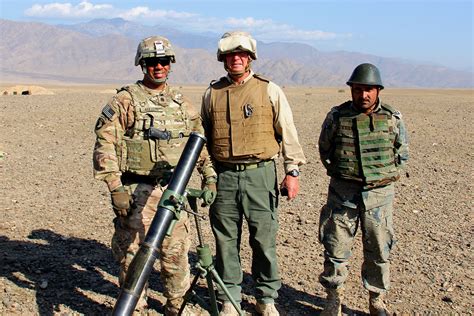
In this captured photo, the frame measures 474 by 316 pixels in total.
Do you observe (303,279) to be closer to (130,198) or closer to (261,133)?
(261,133)

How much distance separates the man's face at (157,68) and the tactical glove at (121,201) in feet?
2.76

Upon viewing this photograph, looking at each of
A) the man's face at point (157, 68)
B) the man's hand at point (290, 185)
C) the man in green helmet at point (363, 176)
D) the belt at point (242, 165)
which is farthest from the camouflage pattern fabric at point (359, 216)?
the man's face at point (157, 68)

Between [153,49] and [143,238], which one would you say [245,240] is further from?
[153,49]

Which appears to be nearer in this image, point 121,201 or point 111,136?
point 121,201

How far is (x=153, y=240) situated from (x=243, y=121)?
4.71ft

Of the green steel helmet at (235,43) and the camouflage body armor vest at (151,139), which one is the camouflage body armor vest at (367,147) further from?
the camouflage body armor vest at (151,139)

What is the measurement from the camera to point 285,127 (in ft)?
14.6

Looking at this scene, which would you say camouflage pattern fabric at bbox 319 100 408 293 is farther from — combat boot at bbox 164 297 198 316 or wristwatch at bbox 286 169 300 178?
combat boot at bbox 164 297 198 316

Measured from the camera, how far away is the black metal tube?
125 inches

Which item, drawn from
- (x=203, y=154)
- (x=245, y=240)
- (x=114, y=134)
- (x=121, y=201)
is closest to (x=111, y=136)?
(x=114, y=134)

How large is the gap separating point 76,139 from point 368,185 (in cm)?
1037

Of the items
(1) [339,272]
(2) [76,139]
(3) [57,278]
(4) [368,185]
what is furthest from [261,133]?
(2) [76,139]

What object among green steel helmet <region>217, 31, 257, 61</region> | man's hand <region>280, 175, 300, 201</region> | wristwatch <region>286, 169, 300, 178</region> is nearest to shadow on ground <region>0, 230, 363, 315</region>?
man's hand <region>280, 175, 300, 201</region>

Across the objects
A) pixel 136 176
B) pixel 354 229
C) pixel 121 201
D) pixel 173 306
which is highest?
pixel 136 176
